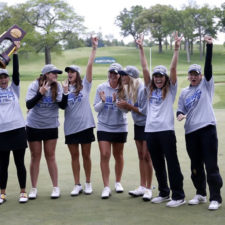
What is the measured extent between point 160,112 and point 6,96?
2.11 m

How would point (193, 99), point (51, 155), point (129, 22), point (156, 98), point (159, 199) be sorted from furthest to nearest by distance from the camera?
point (129, 22)
point (51, 155)
point (159, 199)
point (156, 98)
point (193, 99)

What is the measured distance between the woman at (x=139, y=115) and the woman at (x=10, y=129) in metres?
1.48

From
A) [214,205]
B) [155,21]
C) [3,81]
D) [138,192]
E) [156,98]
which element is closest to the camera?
[214,205]

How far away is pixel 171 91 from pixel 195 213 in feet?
5.25

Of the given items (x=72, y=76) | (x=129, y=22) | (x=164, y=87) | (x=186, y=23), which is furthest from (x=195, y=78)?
(x=129, y=22)

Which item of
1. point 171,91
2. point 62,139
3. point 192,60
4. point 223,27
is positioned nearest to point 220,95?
point 62,139

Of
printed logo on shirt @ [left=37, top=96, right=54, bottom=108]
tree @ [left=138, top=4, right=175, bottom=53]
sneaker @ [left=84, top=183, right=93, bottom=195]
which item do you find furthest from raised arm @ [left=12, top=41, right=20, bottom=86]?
tree @ [left=138, top=4, right=175, bottom=53]

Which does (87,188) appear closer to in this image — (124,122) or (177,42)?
(124,122)

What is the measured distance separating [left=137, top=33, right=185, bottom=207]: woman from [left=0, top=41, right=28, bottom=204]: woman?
5.73ft

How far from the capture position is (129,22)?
98.9 metres

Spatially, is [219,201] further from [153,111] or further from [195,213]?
[153,111]

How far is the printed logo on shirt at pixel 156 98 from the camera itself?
235 inches

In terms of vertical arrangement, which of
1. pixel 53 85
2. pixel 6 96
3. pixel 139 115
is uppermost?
pixel 53 85

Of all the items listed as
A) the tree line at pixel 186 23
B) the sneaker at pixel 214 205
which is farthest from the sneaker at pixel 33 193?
the tree line at pixel 186 23
